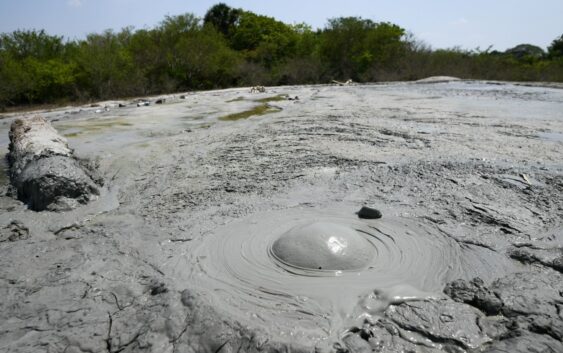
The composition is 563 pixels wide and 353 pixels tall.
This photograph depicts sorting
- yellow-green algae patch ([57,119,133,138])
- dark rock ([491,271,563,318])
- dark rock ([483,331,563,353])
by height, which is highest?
yellow-green algae patch ([57,119,133,138])

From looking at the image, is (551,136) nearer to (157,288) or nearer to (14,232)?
(157,288)

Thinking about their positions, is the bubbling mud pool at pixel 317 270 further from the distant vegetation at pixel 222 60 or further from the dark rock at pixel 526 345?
the distant vegetation at pixel 222 60

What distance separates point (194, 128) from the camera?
24.6 feet

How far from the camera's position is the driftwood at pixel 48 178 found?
12.4 feet

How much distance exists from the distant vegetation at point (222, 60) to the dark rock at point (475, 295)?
18.5 m

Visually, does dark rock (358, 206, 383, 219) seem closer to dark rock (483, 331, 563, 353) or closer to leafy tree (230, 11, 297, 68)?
dark rock (483, 331, 563, 353)

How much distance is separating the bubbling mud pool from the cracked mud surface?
1 centimetres

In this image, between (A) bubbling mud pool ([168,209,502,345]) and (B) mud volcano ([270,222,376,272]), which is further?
(B) mud volcano ([270,222,376,272])

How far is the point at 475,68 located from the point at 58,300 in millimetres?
27559

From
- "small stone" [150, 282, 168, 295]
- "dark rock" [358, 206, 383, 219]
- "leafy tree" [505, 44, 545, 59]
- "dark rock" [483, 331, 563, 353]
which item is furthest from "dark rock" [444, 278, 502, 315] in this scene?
"leafy tree" [505, 44, 545, 59]

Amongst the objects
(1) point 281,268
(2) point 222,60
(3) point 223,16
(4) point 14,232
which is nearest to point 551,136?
(1) point 281,268

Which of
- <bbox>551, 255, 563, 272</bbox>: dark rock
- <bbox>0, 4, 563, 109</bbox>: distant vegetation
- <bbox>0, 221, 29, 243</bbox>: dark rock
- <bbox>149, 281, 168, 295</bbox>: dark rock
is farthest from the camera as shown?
<bbox>0, 4, 563, 109</bbox>: distant vegetation

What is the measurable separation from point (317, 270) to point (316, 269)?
11 mm

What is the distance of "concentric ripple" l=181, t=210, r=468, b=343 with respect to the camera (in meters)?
2.12
